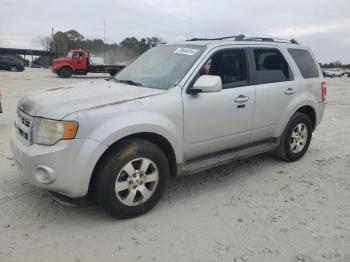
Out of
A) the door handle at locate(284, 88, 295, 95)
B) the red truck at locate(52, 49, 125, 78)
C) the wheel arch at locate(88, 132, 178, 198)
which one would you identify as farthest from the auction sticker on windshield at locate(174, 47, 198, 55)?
the red truck at locate(52, 49, 125, 78)

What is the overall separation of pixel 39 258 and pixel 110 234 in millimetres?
665

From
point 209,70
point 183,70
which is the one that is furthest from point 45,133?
point 209,70

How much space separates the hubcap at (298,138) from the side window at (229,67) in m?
1.43

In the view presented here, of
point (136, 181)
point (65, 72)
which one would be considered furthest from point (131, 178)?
point (65, 72)

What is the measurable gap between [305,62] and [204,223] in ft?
10.8

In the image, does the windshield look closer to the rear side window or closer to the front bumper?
the front bumper

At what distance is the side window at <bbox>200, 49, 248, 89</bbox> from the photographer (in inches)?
173

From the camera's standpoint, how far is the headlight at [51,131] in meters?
3.26

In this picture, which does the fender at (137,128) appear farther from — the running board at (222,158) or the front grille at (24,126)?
the front grille at (24,126)

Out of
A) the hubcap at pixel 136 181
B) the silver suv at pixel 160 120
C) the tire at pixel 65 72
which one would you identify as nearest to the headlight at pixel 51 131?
the silver suv at pixel 160 120

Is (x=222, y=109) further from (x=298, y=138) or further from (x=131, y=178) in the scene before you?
(x=298, y=138)

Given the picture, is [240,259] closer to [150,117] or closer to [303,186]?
[150,117]

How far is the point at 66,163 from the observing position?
129 inches

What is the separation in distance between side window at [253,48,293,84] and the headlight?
8.50ft
